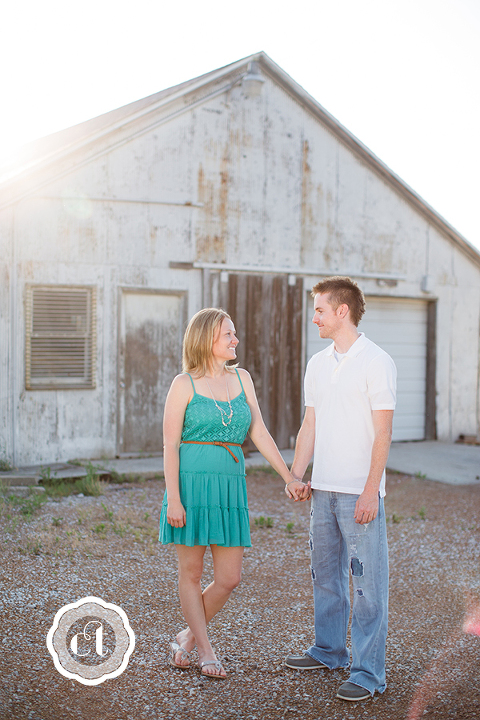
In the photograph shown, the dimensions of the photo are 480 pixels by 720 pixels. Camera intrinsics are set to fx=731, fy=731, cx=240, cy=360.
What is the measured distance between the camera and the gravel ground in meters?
3.50

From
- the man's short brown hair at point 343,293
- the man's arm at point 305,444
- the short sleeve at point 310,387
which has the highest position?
the man's short brown hair at point 343,293

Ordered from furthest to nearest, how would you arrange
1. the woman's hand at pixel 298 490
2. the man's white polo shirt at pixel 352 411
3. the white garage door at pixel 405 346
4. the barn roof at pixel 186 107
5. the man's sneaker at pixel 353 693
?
1. the white garage door at pixel 405 346
2. the barn roof at pixel 186 107
3. the woman's hand at pixel 298 490
4. the man's white polo shirt at pixel 352 411
5. the man's sneaker at pixel 353 693

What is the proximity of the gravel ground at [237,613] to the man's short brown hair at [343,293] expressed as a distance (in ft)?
6.22

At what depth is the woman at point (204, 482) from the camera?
3.72m

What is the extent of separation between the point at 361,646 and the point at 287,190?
8848 mm

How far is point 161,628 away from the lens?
174 inches

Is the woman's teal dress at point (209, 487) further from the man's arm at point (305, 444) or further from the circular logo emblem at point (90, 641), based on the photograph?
the circular logo emblem at point (90, 641)

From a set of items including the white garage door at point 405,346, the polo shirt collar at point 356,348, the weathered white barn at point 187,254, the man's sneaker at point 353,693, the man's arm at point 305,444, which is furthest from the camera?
the white garage door at point 405,346

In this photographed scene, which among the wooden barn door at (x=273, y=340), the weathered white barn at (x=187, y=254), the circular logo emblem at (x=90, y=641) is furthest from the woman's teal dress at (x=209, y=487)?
the wooden barn door at (x=273, y=340)

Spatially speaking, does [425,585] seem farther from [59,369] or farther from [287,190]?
[287,190]

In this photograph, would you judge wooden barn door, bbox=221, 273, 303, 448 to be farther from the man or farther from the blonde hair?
the man

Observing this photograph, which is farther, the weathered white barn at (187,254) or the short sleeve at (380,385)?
the weathered white barn at (187,254)

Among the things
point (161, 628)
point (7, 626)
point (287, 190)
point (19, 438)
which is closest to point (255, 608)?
point (161, 628)

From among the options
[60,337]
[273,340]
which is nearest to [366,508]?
[60,337]
